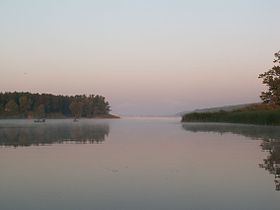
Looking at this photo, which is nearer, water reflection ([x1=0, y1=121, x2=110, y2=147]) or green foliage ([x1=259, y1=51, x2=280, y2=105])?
water reflection ([x1=0, y1=121, x2=110, y2=147])

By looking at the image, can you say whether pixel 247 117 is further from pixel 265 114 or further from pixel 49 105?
pixel 49 105

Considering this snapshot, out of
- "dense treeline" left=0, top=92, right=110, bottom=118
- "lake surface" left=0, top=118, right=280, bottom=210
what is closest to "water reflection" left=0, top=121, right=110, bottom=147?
"lake surface" left=0, top=118, right=280, bottom=210

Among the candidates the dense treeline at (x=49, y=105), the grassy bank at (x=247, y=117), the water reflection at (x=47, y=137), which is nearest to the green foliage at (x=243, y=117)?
the grassy bank at (x=247, y=117)

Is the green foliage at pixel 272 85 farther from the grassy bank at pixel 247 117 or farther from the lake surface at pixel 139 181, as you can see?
the lake surface at pixel 139 181

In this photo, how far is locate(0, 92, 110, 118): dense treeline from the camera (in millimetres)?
120438

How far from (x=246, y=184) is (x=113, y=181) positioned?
9.53 ft

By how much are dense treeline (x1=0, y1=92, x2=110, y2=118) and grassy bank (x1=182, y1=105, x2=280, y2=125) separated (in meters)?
65.7

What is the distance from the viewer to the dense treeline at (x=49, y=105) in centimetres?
12044

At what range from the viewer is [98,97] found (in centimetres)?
14700

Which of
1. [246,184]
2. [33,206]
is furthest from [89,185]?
[246,184]

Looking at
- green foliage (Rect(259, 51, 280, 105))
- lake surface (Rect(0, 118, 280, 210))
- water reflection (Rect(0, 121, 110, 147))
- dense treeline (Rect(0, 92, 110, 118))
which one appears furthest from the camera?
dense treeline (Rect(0, 92, 110, 118))

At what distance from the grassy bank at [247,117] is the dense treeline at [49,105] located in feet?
216

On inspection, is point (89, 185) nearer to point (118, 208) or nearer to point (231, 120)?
point (118, 208)

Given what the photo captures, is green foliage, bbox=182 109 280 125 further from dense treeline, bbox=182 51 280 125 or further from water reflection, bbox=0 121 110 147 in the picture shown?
water reflection, bbox=0 121 110 147
